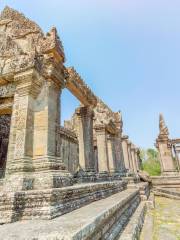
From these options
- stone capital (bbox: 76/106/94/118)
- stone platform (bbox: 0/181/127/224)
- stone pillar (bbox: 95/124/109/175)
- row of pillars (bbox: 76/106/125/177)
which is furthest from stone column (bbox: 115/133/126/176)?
stone platform (bbox: 0/181/127/224)

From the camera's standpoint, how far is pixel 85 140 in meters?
8.88

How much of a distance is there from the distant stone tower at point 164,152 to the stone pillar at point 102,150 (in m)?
8.91

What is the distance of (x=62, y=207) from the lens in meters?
2.89

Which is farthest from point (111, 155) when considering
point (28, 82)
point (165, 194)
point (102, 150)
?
point (28, 82)

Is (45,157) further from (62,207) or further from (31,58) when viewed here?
(31,58)

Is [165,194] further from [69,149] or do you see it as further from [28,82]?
[28,82]

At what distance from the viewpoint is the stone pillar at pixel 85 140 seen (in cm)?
845

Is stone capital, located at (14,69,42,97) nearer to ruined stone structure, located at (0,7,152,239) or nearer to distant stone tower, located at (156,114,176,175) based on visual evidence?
ruined stone structure, located at (0,7,152,239)

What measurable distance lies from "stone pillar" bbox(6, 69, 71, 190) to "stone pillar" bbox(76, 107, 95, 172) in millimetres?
3564

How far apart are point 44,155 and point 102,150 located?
6854 millimetres

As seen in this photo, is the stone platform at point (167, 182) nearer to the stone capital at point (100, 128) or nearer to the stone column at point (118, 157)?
the stone column at point (118, 157)

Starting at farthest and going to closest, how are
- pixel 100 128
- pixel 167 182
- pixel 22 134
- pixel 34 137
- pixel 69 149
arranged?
1. pixel 69 149
2. pixel 167 182
3. pixel 100 128
4. pixel 34 137
5. pixel 22 134

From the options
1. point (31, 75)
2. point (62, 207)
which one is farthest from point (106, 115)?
point (62, 207)

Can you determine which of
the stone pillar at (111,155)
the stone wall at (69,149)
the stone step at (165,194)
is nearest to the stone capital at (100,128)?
the stone pillar at (111,155)
